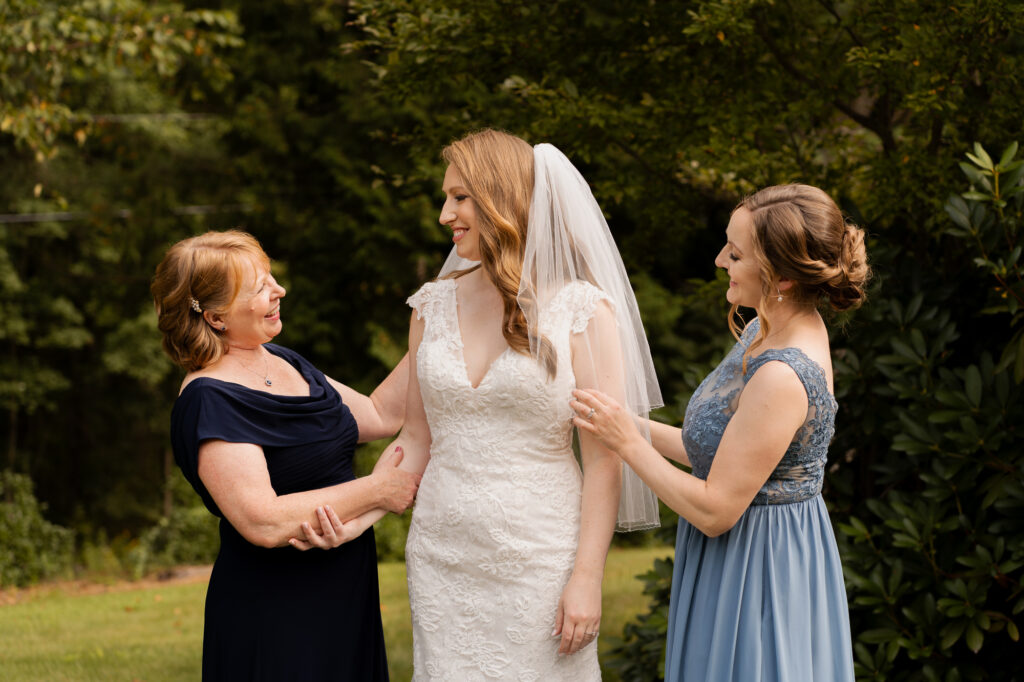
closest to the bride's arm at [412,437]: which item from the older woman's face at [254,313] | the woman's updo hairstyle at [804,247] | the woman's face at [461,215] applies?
the woman's face at [461,215]

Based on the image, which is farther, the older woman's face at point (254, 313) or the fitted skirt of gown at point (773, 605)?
the older woman's face at point (254, 313)

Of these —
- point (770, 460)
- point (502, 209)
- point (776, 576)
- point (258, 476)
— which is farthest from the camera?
point (502, 209)

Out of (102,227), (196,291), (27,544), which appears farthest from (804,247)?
(102,227)

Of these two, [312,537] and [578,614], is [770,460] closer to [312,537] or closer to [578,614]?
[578,614]

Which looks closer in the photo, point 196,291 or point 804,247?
point 804,247

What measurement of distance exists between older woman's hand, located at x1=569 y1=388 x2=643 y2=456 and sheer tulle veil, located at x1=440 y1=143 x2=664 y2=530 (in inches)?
6.6

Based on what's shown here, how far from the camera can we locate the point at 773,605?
2.47 meters

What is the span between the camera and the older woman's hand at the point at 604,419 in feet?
8.39

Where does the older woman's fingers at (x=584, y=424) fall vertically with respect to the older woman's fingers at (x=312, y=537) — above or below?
above

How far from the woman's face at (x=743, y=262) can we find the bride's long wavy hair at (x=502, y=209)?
629 mm

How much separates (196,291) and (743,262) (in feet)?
5.26

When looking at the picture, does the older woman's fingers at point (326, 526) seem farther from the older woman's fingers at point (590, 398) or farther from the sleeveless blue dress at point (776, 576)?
the sleeveless blue dress at point (776, 576)

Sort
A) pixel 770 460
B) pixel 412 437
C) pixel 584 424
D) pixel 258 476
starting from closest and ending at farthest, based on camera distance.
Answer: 1. pixel 770 460
2. pixel 584 424
3. pixel 258 476
4. pixel 412 437

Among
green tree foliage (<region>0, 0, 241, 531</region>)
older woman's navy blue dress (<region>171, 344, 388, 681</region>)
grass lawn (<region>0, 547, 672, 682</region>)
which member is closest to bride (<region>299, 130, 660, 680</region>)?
older woman's navy blue dress (<region>171, 344, 388, 681</region>)
